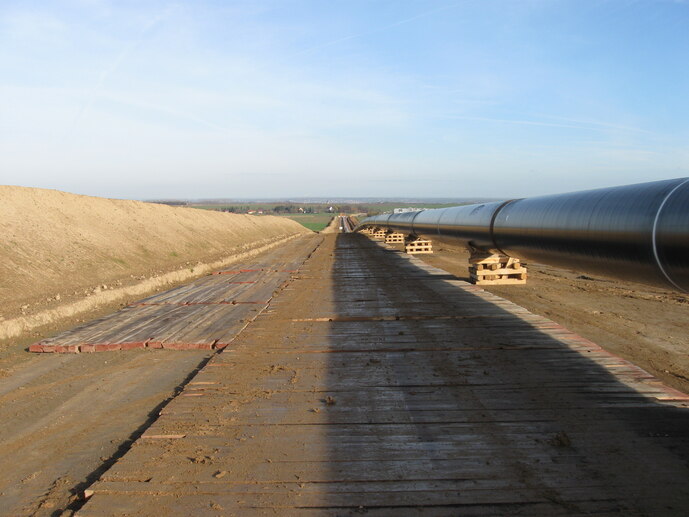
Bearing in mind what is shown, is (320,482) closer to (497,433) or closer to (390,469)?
(390,469)

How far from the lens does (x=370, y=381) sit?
558 centimetres

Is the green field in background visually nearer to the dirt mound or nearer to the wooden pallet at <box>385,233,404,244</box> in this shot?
the wooden pallet at <box>385,233,404,244</box>

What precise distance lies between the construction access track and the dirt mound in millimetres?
5793

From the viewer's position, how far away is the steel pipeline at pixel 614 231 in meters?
4.50

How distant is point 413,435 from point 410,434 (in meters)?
0.03

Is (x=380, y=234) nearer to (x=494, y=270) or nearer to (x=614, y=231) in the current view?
(x=494, y=270)

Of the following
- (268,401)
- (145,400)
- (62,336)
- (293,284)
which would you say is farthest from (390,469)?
(293,284)

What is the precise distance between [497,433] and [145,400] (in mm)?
4377

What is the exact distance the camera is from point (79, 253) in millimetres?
19016

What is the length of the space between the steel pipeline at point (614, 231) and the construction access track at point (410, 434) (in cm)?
137

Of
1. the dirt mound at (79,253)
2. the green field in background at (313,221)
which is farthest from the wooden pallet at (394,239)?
the green field in background at (313,221)

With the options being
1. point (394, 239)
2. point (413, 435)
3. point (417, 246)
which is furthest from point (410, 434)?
point (394, 239)

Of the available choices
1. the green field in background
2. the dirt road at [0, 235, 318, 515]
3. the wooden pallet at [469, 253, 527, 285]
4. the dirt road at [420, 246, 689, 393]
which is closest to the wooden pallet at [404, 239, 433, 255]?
the dirt road at [420, 246, 689, 393]

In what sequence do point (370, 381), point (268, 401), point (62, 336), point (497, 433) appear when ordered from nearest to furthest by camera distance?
point (497, 433)
point (268, 401)
point (370, 381)
point (62, 336)
